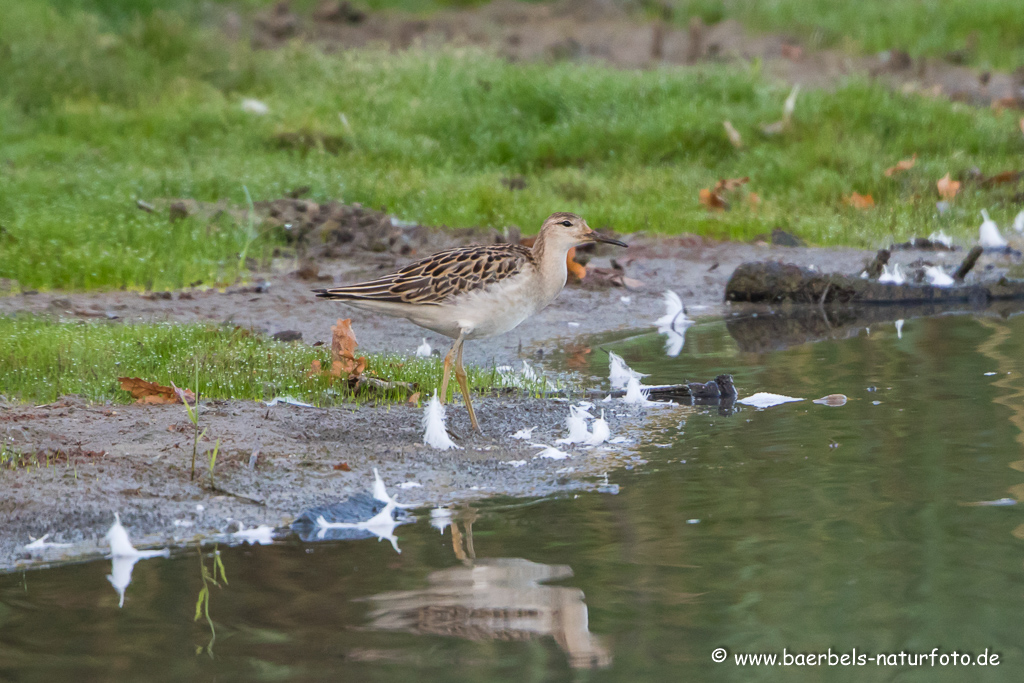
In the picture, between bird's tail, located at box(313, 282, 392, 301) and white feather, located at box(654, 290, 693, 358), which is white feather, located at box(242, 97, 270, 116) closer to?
white feather, located at box(654, 290, 693, 358)

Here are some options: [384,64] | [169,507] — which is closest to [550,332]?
[169,507]

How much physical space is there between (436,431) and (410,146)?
36.9 ft

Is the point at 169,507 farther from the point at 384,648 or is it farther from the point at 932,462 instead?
the point at 932,462

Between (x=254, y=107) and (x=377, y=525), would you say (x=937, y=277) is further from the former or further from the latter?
(x=254, y=107)

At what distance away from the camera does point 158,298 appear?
36.8 ft

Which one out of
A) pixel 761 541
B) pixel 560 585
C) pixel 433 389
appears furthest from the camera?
pixel 433 389

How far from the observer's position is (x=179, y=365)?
845 centimetres

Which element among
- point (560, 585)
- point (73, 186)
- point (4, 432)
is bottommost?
point (73, 186)

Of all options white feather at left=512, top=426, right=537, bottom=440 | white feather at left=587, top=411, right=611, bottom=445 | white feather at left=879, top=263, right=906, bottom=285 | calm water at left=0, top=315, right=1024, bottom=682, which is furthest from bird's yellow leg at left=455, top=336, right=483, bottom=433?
white feather at left=879, top=263, right=906, bottom=285

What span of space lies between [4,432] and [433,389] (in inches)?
108

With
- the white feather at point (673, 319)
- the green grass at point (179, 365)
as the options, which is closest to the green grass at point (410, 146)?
the green grass at point (179, 365)

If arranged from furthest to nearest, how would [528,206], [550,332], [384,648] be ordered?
[528,206], [550,332], [384,648]

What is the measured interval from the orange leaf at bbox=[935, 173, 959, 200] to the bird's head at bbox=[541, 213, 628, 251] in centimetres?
845

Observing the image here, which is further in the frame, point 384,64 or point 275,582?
point 384,64
